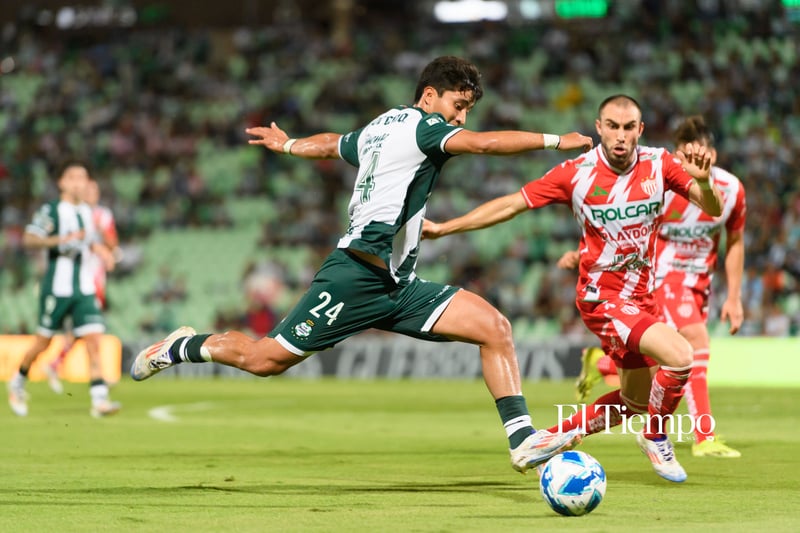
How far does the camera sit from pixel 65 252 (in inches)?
589

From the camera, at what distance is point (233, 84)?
33625 millimetres

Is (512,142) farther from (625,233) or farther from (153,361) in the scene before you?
(153,361)

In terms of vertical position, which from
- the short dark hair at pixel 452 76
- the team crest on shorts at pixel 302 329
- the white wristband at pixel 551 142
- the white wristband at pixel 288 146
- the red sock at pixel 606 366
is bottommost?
the red sock at pixel 606 366

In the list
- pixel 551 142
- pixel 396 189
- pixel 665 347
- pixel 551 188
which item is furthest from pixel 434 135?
pixel 665 347

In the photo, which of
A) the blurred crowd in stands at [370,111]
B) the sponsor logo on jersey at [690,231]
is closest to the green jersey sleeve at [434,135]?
the sponsor logo on jersey at [690,231]

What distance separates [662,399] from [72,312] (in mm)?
8518

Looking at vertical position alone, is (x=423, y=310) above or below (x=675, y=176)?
below

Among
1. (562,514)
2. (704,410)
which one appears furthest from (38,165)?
(562,514)

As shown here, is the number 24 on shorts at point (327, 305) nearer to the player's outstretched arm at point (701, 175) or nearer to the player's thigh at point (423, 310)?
the player's thigh at point (423, 310)

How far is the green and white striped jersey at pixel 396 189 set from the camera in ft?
25.5

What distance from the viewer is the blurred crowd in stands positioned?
25359 mm

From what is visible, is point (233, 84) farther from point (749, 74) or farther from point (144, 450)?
point (144, 450)

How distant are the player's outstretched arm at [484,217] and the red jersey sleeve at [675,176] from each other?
3.17 feet

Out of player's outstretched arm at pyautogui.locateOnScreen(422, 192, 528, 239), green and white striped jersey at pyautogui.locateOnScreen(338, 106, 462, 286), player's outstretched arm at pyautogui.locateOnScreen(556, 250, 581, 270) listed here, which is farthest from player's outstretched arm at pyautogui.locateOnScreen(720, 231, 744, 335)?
green and white striped jersey at pyautogui.locateOnScreen(338, 106, 462, 286)
